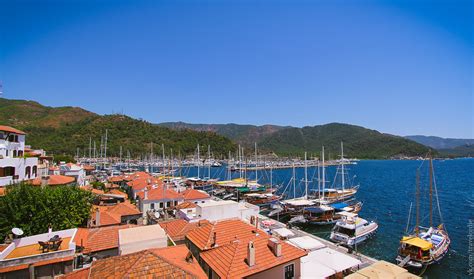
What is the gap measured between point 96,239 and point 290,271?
14042 mm

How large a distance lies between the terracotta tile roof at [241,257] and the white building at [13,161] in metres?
25.4

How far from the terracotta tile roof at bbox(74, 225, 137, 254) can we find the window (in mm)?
11964

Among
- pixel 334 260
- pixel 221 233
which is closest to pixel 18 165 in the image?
pixel 221 233

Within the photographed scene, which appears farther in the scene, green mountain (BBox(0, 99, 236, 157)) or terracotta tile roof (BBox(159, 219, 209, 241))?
green mountain (BBox(0, 99, 236, 157))

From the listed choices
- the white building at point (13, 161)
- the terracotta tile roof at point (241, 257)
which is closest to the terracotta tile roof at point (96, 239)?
the terracotta tile roof at point (241, 257)

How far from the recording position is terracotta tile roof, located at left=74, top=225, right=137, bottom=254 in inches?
666

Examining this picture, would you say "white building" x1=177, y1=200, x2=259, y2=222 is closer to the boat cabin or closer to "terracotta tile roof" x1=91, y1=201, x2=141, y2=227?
"terracotta tile roof" x1=91, y1=201, x2=141, y2=227

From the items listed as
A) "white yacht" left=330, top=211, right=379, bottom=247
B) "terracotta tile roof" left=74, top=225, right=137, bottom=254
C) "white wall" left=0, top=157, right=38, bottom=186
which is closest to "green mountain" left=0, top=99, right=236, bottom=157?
"white wall" left=0, top=157, right=38, bottom=186

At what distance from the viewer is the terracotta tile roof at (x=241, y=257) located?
1248 cm

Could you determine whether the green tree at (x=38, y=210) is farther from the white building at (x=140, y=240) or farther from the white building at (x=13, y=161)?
the white building at (x=13, y=161)

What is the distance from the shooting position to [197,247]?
599 inches

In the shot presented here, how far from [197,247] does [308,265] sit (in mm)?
7944

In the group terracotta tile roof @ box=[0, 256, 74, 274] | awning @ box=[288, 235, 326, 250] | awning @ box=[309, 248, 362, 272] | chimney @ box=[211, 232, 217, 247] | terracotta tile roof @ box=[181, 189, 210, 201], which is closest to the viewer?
terracotta tile roof @ box=[0, 256, 74, 274]

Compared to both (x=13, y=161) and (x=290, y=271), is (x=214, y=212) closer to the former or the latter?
(x=290, y=271)
